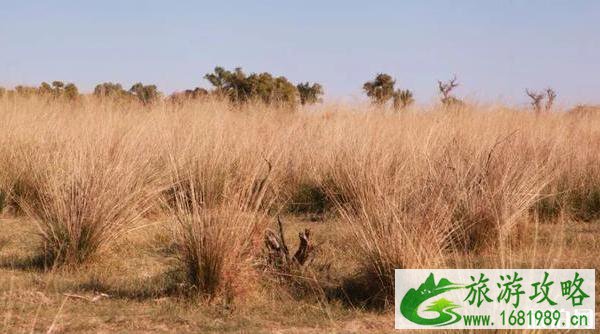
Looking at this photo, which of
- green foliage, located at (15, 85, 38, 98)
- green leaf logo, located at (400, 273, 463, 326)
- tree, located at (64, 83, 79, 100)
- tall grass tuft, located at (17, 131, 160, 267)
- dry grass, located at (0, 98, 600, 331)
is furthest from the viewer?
tree, located at (64, 83, 79, 100)

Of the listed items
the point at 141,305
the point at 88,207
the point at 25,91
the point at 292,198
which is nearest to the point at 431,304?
the point at 141,305

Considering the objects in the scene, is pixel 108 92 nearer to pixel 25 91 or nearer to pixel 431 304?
pixel 25 91

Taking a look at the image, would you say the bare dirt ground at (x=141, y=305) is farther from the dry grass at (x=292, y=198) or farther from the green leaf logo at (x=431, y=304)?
the green leaf logo at (x=431, y=304)

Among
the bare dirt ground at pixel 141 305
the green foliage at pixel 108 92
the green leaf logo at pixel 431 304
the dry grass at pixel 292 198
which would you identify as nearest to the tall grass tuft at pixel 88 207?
the dry grass at pixel 292 198

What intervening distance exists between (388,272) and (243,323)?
1.10 metres

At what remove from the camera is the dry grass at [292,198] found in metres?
5.34

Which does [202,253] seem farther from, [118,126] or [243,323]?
[118,126]

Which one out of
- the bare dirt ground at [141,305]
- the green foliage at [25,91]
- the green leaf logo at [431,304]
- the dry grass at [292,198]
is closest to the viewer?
the green leaf logo at [431,304]

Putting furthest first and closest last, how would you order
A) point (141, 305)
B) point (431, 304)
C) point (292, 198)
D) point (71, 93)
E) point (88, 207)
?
point (71, 93)
point (292, 198)
point (88, 207)
point (141, 305)
point (431, 304)

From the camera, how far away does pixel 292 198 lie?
31.2 feet

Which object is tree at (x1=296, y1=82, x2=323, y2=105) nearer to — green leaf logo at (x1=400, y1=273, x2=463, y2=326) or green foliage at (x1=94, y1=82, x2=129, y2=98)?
green foliage at (x1=94, y1=82, x2=129, y2=98)

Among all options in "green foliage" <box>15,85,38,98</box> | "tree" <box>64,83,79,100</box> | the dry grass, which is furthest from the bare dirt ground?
"tree" <box>64,83,79,100</box>

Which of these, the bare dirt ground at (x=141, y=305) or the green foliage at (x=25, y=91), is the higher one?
the green foliage at (x=25, y=91)

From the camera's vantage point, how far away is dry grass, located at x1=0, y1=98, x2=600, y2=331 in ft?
17.5
